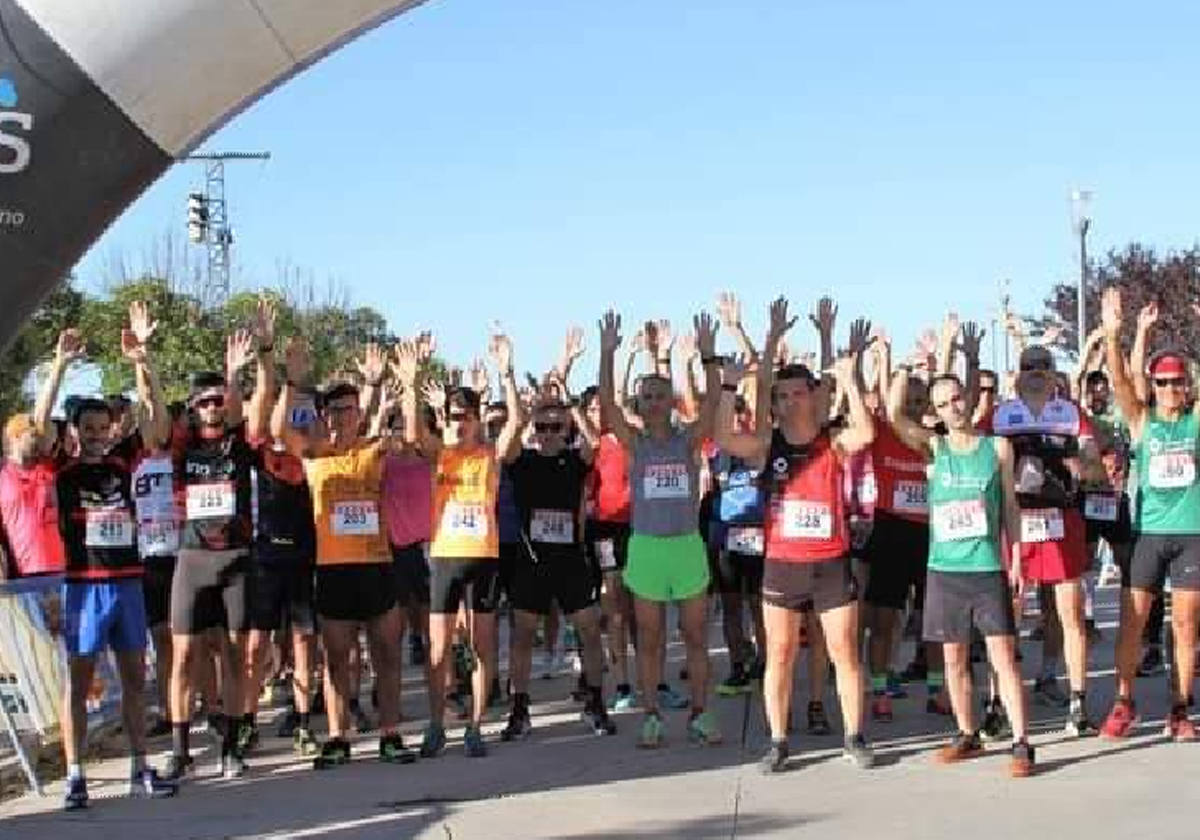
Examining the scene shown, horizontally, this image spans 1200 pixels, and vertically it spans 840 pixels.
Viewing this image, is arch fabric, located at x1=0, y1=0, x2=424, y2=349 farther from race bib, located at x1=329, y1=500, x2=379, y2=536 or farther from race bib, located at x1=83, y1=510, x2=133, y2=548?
race bib, located at x1=329, y1=500, x2=379, y2=536

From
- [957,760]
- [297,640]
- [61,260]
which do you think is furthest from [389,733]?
[61,260]

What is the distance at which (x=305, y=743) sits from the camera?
8727mm

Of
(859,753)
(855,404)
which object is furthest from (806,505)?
(859,753)

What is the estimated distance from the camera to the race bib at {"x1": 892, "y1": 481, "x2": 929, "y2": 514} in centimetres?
909

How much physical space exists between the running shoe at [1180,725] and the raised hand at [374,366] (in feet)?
15.0

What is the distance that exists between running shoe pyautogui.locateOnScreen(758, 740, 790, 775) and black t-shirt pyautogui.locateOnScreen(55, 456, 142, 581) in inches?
128

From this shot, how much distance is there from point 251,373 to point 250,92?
232 inches

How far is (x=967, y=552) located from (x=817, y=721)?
1.63 meters

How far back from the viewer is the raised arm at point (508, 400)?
28.2ft

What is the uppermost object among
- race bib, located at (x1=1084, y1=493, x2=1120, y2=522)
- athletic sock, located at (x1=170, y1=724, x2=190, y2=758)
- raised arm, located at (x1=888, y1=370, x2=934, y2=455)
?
raised arm, located at (x1=888, y1=370, x2=934, y2=455)

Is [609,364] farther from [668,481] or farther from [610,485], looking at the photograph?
[610,485]

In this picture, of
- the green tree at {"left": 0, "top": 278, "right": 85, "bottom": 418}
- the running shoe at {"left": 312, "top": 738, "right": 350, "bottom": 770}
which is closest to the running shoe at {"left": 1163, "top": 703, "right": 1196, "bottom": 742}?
the running shoe at {"left": 312, "top": 738, "right": 350, "bottom": 770}

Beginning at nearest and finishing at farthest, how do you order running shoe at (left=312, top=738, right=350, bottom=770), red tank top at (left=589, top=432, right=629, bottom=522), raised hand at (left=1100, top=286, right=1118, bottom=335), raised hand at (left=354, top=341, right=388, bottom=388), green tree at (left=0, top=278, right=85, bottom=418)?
1. raised hand at (left=1100, top=286, right=1118, bottom=335)
2. running shoe at (left=312, top=738, right=350, bottom=770)
3. raised hand at (left=354, top=341, right=388, bottom=388)
4. red tank top at (left=589, top=432, right=629, bottom=522)
5. green tree at (left=0, top=278, right=85, bottom=418)

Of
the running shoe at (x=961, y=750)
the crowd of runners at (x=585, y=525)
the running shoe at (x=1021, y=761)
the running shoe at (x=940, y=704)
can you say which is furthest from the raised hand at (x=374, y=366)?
the running shoe at (x=1021, y=761)
